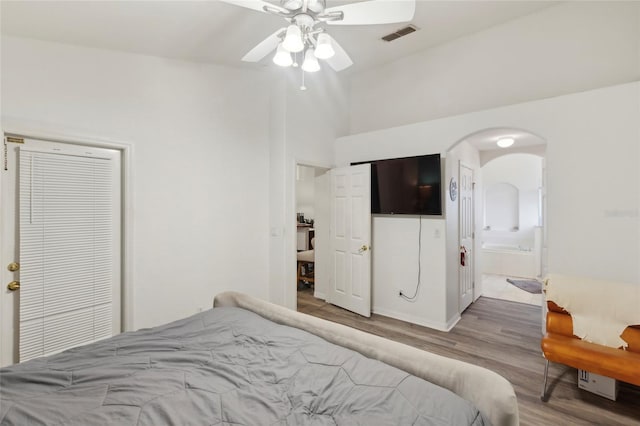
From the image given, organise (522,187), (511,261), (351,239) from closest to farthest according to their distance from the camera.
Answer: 1. (351,239)
2. (511,261)
3. (522,187)

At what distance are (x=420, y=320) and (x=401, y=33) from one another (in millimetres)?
3499

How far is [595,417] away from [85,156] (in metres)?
4.33

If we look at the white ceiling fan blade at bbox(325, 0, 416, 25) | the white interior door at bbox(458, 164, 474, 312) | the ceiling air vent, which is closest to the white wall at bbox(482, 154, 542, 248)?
the white interior door at bbox(458, 164, 474, 312)

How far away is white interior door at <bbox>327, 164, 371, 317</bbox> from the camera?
3867 mm

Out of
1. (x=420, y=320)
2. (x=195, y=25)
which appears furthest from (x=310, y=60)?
(x=420, y=320)

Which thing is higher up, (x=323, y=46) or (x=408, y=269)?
(x=323, y=46)

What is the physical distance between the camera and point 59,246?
225 centimetres

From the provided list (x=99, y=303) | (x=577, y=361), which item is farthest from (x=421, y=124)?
(x=99, y=303)

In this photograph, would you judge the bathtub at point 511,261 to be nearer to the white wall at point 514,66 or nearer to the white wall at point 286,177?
the white wall at point 514,66

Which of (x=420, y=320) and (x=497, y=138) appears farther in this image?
(x=497, y=138)

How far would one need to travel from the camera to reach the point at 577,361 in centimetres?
208

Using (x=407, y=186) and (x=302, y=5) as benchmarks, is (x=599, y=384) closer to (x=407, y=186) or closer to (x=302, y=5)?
(x=407, y=186)

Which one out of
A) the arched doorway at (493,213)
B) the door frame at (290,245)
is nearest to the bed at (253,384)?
the door frame at (290,245)

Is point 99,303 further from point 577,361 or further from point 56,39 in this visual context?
point 577,361
